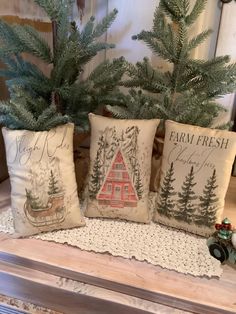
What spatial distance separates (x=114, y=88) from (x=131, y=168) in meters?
0.31

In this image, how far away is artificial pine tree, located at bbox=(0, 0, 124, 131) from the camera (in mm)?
918

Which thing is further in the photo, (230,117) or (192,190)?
(230,117)

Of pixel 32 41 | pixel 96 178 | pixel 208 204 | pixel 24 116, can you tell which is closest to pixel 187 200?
pixel 208 204

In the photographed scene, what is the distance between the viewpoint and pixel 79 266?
0.85m

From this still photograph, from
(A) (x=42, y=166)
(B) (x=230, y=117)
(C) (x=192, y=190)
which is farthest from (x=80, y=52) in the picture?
(B) (x=230, y=117)

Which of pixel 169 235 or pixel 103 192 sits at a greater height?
pixel 103 192

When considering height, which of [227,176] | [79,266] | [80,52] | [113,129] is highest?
[80,52]

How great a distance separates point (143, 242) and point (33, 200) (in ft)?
1.17

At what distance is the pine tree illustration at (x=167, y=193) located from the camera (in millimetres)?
948

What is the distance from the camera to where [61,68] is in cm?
96

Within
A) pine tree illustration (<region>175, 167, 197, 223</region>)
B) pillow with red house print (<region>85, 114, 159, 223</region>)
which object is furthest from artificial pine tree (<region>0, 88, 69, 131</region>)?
pine tree illustration (<region>175, 167, 197, 223</region>)

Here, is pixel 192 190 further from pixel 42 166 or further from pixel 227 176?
pixel 42 166

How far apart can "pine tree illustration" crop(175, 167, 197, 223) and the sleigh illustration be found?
361 millimetres

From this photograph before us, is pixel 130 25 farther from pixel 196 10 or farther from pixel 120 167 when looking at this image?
pixel 120 167
